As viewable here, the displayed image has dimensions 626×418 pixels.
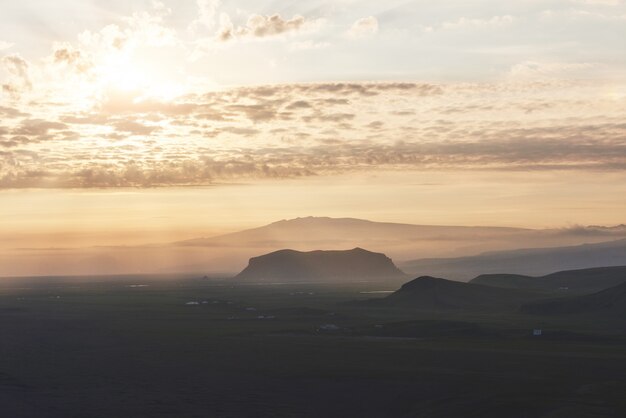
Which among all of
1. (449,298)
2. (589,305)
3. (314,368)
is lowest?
(314,368)

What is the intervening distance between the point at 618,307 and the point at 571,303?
45.9ft

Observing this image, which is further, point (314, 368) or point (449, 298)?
point (449, 298)

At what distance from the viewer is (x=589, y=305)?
150 meters

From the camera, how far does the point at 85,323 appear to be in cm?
14000

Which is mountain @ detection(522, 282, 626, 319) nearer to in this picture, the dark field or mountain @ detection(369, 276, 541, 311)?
the dark field

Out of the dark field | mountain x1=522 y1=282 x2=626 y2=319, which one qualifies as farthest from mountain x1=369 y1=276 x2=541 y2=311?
the dark field

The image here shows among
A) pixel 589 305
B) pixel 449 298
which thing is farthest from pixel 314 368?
pixel 449 298

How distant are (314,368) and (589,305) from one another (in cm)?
8602

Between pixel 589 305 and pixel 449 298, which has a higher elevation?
pixel 449 298

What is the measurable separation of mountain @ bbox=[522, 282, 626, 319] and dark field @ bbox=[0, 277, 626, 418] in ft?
23.9

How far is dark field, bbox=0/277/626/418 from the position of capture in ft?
206

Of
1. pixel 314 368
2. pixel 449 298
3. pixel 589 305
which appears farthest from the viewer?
pixel 449 298

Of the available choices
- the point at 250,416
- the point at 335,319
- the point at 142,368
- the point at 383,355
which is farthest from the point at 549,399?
the point at 335,319

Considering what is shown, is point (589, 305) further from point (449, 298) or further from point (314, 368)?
point (314, 368)
